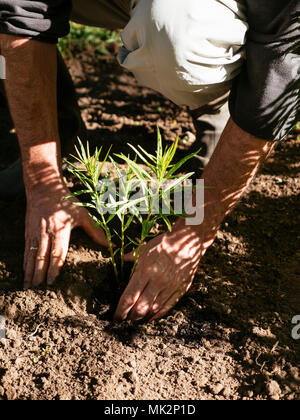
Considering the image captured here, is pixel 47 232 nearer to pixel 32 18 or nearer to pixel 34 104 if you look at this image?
pixel 34 104

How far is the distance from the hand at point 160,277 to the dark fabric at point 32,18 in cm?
92

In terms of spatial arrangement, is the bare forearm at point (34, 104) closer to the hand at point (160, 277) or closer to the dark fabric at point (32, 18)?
the dark fabric at point (32, 18)

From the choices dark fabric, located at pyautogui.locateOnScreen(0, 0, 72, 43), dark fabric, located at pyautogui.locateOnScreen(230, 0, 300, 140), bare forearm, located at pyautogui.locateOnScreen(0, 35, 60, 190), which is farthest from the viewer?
bare forearm, located at pyautogui.locateOnScreen(0, 35, 60, 190)

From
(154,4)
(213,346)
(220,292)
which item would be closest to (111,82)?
(154,4)

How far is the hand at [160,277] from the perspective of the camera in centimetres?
184

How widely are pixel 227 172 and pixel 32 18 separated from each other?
0.94m

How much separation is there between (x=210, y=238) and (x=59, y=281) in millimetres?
637

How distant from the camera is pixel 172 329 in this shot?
1.89m

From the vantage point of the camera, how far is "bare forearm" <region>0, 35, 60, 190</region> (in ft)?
6.25

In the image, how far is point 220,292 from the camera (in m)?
2.03

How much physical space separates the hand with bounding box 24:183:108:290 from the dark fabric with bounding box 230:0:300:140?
777mm

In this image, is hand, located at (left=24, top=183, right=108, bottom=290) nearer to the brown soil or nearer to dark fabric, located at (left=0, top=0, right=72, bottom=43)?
the brown soil

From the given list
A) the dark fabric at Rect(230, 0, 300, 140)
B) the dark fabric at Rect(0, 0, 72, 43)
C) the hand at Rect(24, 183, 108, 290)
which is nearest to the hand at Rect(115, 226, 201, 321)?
the hand at Rect(24, 183, 108, 290)

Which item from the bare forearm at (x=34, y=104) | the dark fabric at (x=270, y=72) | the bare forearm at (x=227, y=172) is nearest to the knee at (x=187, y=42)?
the dark fabric at (x=270, y=72)
